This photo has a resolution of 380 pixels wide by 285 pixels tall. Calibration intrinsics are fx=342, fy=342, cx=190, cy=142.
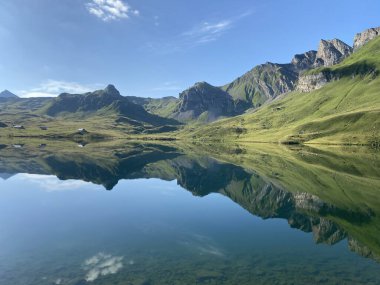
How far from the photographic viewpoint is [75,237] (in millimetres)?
53438

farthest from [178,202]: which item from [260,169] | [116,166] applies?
[116,166]

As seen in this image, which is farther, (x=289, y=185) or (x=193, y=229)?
(x=289, y=185)

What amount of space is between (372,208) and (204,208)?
1413 inches

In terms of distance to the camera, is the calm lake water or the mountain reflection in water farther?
the mountain reflection in water

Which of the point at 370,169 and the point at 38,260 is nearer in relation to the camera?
the point at 38,260

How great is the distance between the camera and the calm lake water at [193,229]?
39.2m

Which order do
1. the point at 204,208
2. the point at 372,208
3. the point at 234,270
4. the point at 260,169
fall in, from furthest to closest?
1. the point at 260,169
2. the point at 204,208
3. the point at 372,208
4. the point at 234,270

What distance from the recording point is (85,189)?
101m

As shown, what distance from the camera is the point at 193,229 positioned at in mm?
59500

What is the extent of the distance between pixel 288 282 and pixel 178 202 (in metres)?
51.9

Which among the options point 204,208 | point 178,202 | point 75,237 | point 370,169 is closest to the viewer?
point 75,237

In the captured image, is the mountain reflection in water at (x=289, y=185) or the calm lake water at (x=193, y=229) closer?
the calm lake water at (x=193, y=229)

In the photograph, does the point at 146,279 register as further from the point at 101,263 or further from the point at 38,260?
the point at 38,260

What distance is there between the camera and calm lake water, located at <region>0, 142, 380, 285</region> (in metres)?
39.2
